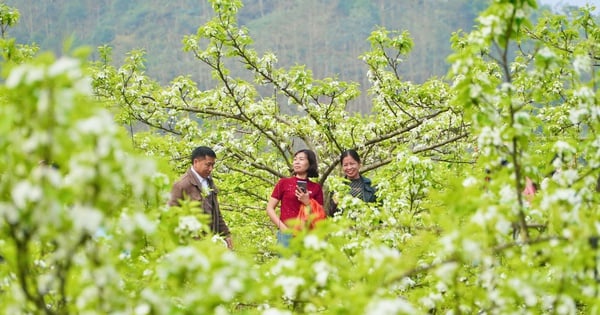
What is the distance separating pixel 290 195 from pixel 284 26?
134 meters

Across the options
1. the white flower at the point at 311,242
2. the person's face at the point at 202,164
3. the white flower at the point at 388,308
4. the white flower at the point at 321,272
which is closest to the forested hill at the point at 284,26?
the person's face at the point at 202,164

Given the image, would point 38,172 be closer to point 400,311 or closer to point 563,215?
point 400,311

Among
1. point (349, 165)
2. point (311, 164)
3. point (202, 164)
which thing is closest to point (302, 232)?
point (202, 164)

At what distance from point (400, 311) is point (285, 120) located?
920 centimetres

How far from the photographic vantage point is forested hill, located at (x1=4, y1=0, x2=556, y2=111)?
12681 centimetres

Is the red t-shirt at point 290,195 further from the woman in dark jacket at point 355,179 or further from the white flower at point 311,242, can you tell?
the white flower at point 311,242

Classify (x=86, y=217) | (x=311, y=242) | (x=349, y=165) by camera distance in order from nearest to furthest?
(x=86, y=217)
(x=311, y=242)
(x=349, y=165)

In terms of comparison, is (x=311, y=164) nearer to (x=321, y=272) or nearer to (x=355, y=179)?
(x=355, y=179)

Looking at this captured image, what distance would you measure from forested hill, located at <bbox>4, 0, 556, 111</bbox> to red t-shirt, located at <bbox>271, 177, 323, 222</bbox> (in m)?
114

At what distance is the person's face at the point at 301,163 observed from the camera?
7.94m

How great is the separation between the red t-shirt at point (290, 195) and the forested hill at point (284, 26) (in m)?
114

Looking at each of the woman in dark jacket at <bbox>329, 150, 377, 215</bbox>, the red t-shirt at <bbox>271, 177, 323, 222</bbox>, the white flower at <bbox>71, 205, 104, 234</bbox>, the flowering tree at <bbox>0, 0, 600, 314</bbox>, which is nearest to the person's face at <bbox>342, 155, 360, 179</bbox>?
the woman in dark jacket at <bbox>329, 150, 377, 215</bbox>

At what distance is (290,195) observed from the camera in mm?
7941

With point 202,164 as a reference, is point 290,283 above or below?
below
